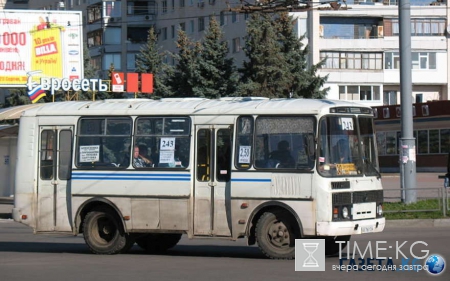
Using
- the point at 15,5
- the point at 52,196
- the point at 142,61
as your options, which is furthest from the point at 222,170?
the point at 15,5

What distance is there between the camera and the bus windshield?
49.1 feet

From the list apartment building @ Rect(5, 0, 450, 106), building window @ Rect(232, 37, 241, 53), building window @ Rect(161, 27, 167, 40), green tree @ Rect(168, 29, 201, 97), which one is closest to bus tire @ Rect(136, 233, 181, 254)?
green tree @ Rect(168, 29, 201, 97)

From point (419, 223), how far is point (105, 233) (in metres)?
9.58

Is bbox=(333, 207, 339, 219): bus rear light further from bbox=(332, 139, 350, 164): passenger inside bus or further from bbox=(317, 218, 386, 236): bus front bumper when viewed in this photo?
bbox=(332, 139, 350, 164): passenger inside bus

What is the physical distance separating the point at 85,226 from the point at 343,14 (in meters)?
53.9

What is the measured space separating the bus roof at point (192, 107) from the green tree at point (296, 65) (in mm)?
36709

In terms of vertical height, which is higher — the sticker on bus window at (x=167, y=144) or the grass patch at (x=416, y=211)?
the sticker on bus window at (x=167, y=144)

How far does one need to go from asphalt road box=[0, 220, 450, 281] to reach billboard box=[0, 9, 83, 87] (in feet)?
99.1

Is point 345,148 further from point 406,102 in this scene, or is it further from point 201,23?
point 201,23

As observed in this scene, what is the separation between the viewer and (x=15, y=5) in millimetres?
101250

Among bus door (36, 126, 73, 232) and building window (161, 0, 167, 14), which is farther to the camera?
building window (161, 0, 167, 14)

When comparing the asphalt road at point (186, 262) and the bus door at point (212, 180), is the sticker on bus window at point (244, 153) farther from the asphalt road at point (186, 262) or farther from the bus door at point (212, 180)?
the asphalt road at point (186, 262)

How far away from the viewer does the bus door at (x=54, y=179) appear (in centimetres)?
1688

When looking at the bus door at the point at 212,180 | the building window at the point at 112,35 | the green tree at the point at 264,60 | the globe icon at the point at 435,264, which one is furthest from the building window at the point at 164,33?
the globe icon at the point at 435,264
